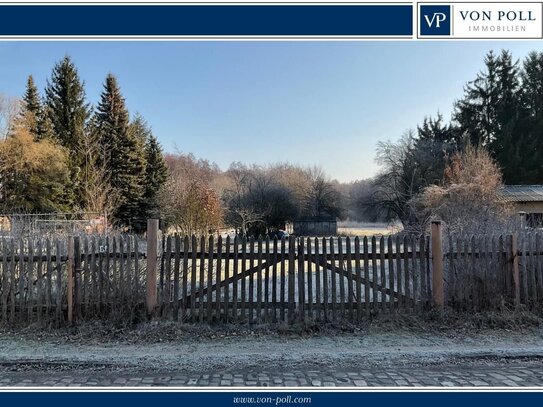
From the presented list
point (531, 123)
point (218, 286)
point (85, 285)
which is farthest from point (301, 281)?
point (531, 123)

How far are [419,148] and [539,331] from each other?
113 ft

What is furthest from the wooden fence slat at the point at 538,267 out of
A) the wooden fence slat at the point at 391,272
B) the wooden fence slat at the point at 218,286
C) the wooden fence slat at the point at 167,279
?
the wooden fence slat at the point at 167,279

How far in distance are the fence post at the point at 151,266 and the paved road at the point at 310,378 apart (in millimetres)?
1537

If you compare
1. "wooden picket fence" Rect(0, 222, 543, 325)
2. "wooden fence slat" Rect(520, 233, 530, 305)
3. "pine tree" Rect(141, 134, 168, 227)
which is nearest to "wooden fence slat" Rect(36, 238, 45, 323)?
"wooden picket fence" Rect(0, 222, 543, 325)

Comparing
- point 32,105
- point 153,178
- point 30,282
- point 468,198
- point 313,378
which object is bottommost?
point 313,378

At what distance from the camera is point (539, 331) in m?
5.87

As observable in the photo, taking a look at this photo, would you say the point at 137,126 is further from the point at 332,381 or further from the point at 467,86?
the point at 332,381

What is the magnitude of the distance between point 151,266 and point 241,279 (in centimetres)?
139

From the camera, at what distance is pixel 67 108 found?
35.3 m

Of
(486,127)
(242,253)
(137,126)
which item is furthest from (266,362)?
(486,127)

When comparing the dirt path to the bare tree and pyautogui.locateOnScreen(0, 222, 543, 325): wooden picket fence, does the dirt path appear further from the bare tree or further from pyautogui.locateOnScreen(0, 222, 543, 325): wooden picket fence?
the bare tree

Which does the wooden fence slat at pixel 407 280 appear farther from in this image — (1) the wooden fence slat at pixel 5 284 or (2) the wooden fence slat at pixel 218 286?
(1) the wooden fence slat at pixel 5 284

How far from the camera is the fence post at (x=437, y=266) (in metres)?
6.20
